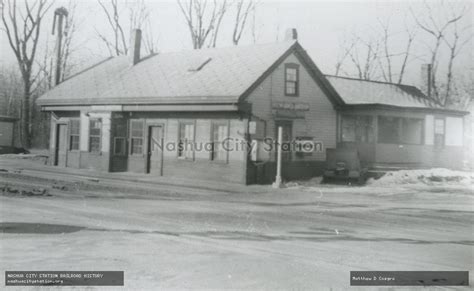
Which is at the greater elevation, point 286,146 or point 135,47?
point 135,47

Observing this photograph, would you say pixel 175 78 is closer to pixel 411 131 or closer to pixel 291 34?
pixel 291 34

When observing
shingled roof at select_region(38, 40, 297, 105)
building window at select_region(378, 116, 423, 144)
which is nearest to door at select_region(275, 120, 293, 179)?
shingled roof at select_region(38, 40, 297, 105)

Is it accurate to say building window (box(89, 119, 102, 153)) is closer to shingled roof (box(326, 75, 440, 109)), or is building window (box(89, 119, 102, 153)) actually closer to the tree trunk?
shingled roof (box(326, 75, 440, 109))

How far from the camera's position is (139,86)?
23.3 metres

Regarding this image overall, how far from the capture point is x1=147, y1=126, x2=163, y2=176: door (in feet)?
72.6

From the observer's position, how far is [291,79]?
845 inches

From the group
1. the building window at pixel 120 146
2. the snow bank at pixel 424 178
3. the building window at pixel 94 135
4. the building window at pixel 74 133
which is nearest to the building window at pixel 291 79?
the snow bank at pixel 424 178

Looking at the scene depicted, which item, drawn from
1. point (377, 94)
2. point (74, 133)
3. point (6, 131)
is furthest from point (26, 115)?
point (377, 94)

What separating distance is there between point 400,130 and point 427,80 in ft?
29.6

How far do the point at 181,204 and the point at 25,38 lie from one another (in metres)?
29.2

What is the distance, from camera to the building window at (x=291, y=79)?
21.3 meters

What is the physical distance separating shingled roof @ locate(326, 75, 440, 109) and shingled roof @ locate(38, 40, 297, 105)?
5.72 meters
